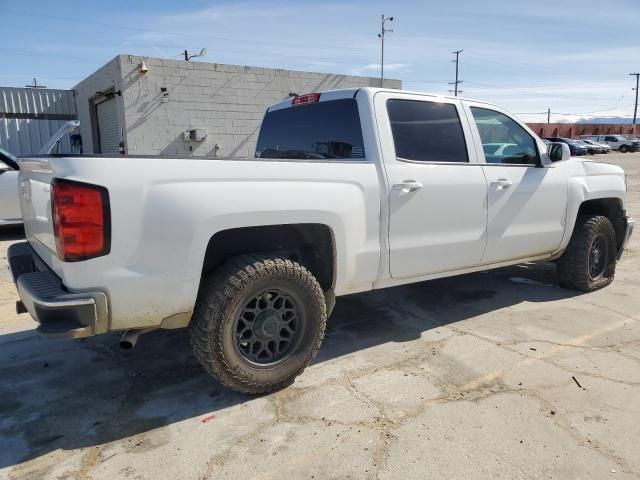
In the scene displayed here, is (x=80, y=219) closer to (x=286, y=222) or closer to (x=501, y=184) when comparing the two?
(x=286, y=222)

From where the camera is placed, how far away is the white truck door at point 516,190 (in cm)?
426

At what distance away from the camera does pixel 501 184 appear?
424cm

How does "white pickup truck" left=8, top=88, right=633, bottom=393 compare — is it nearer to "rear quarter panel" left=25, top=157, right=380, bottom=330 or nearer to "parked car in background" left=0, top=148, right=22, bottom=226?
"rear quarter panel" left=25, top=157, right=380, bottom=330

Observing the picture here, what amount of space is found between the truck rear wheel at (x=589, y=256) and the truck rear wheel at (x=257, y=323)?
3.25 metres

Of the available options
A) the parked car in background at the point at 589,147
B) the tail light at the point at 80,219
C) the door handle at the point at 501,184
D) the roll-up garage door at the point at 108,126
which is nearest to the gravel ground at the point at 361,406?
the tail light at the point at 80,219

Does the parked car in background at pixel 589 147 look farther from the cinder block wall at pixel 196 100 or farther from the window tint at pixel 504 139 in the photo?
the window tint at pixel 504 139

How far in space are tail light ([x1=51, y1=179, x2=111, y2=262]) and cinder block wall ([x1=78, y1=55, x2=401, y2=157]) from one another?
40.4 feet

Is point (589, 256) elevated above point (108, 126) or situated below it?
below

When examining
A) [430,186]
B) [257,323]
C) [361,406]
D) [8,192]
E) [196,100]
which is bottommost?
[361,406]

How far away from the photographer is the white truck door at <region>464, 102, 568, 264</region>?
4.26 meters

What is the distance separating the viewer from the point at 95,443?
8.86 feet

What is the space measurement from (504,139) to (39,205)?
3698 mm

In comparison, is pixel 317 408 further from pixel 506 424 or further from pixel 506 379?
pixel 506 379

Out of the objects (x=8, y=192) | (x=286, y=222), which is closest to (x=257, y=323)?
(x=286, y=222)
